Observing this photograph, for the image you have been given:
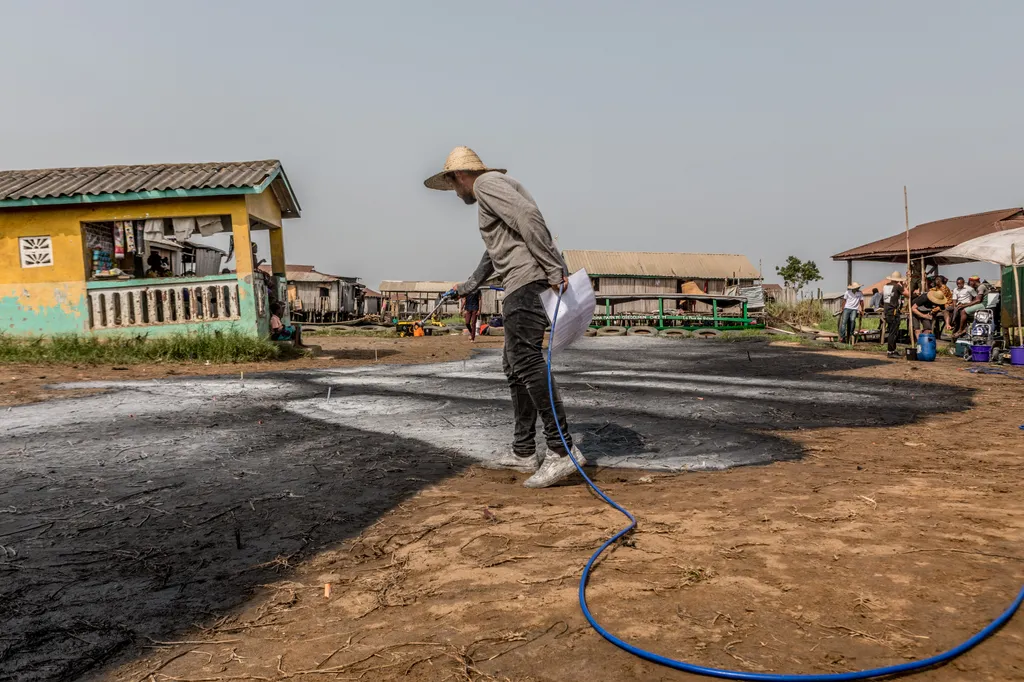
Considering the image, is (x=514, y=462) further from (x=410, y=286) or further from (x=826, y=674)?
(x=410, y=286)

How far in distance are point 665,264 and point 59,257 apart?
32.9 metres

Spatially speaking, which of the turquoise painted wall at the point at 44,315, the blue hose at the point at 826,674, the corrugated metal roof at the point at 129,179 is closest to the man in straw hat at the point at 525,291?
the blue hose at the point at 826,674

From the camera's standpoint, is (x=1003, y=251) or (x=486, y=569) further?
(x=1003, y=251)

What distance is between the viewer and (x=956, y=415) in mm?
5918

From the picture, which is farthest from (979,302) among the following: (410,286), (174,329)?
(410,286)

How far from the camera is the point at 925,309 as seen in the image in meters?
15.9

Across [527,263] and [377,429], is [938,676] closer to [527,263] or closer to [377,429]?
[527,263]

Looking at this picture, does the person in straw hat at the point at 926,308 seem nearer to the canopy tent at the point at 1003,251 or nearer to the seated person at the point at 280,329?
the canopy tent at the point at 1003,251

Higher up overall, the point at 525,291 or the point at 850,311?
the point at 525,291

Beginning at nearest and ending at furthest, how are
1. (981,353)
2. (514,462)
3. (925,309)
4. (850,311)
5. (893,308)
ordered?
(514,462), (981,353), (893,308), (925,309), (850,311)

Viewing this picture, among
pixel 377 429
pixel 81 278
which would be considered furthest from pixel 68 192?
pixel 377 429

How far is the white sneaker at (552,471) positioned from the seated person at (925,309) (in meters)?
13.6

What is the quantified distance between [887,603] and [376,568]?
5.43 ft

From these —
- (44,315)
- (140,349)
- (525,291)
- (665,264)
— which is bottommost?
(140,349)
